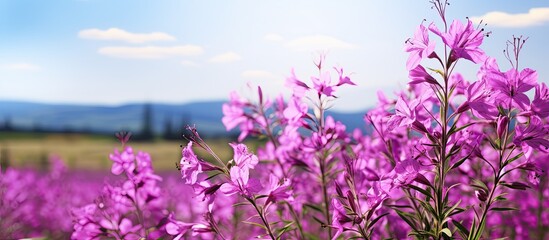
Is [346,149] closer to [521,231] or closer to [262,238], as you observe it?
[262,238]

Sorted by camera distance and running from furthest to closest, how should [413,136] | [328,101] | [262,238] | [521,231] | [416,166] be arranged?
[521,231] < [413,136] < [328,101] < [262,238] < [416,166]

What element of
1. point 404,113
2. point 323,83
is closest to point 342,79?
point 323,83

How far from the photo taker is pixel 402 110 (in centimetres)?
190

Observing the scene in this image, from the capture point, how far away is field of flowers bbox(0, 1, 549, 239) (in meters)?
1.86

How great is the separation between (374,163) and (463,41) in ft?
4.17

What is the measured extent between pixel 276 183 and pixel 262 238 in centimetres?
17

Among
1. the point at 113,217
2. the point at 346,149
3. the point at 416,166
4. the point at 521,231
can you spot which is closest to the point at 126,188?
the point at 113,217

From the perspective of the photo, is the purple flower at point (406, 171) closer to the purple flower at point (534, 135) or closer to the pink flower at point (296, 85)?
the purple flower at point (534, 135)

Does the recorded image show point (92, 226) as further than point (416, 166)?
Yes

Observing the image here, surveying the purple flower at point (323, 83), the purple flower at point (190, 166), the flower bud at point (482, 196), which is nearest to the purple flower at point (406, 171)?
the flower bud at point (482, 196)

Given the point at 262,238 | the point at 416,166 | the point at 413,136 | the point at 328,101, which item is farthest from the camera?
the point at 413,136

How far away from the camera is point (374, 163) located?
3.06 m

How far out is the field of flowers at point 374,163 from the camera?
1.86 meters

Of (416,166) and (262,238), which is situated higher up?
(416,166)
